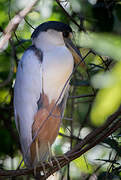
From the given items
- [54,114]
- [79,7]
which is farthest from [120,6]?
[54,114]

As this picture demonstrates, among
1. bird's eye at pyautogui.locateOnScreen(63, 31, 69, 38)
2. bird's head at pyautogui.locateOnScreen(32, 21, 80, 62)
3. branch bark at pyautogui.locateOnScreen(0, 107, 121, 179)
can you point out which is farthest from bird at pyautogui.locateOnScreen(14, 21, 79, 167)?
branch bark at pyautogui.locateOnScreen(0, 107, 121, 179)

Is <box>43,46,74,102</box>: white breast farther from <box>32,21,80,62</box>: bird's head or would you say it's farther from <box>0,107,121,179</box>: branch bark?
<box>0,107,121,179</box>: branch bark

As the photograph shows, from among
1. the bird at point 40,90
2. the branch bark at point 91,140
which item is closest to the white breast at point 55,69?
the bird at point 40,90

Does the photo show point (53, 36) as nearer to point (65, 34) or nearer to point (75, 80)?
point (65, 34)

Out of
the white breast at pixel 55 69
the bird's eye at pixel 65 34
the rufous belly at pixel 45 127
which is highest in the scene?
the bird's eye at pixel 65 34

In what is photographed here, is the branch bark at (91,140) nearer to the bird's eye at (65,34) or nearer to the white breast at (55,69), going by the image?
the white breast at (55,69)

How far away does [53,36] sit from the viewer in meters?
2.05

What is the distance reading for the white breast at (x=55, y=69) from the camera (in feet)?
6.10

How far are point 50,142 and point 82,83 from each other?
0.43 m

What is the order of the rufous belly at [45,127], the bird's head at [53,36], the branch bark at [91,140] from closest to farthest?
the branch bark at [91,140] < the rufous belly at [45,127] < the bird's head at [53,36]

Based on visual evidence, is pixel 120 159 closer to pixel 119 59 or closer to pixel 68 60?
pixel 68 60

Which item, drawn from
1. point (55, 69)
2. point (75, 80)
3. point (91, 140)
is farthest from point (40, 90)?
point (91, 140)

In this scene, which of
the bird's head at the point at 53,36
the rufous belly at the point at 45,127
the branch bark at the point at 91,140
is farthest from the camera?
the bird's head at the point at 53,36

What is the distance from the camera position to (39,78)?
1834 millimetres
